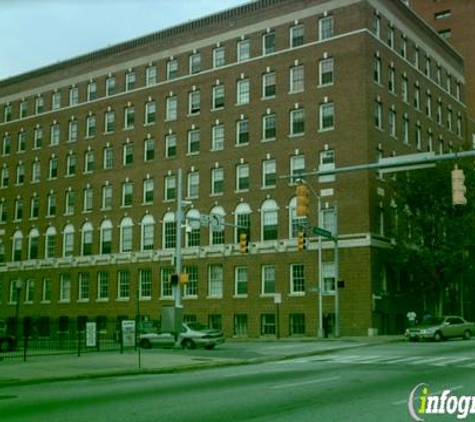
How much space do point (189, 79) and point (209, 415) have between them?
53.2 meters

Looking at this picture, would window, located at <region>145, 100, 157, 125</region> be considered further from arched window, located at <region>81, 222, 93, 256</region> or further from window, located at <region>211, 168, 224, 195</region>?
arched window, located at <region>81, 222, 93, 256</region>

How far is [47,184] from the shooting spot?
73125mm

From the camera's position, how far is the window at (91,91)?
70750 mm

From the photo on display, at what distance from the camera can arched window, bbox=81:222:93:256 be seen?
6806 centimetres

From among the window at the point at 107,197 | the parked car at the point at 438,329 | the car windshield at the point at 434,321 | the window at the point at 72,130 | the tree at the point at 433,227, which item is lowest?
the parked car at the point at 438,329

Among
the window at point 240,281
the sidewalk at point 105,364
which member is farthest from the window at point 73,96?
the sidewalk at point 105,364

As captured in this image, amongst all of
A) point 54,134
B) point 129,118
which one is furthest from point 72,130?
point 129,118

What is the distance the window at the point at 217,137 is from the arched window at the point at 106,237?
492 inches

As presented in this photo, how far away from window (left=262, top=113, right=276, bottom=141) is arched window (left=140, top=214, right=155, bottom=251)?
12.6m

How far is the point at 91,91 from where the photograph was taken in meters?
71.1

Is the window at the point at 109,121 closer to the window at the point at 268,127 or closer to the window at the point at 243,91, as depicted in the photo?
the window at the point at 243,91

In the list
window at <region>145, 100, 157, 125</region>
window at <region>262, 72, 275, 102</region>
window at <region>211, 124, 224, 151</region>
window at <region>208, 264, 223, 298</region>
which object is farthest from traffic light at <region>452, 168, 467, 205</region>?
window at <region>145, 100, 157, 125</region>

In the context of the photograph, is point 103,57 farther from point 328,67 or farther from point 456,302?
point 456,302

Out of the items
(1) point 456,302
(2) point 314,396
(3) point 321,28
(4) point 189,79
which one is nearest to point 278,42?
(3) point 321,28
